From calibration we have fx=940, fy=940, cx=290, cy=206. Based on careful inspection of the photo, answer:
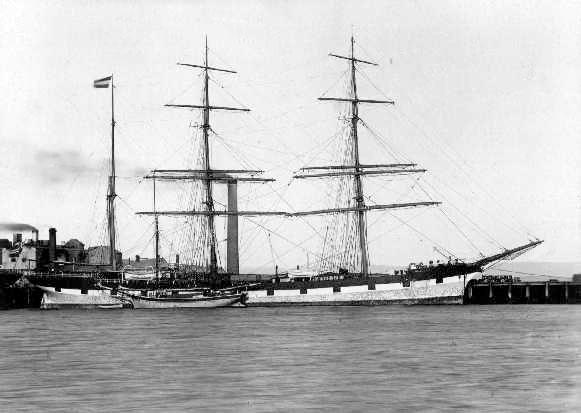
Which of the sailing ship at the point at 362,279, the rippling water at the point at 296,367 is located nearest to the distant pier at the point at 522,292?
the sailing ship at the point at 362,279

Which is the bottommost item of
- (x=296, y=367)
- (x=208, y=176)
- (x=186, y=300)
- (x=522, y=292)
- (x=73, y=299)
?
(x=296, y=367)

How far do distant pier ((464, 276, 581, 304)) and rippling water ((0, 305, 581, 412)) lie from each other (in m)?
35.7

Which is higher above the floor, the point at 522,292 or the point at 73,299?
the point at 73,299

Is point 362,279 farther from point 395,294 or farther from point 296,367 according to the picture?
point 296,367

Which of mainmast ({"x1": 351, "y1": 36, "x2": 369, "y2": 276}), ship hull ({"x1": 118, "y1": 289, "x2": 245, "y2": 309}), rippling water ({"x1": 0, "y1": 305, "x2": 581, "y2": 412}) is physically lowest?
Result: rippling water ({"x1": 0, "y1": 305, "x2": 581, "y2": 412})

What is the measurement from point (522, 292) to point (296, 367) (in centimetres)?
6642

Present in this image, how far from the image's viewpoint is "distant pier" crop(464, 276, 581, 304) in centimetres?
8788

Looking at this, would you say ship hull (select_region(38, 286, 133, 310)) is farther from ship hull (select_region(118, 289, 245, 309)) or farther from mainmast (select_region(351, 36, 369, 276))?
mainmast (select_region(351, 36, 369, 276))

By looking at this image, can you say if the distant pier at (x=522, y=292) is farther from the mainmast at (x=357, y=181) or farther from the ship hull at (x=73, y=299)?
the ship hull at (x=73, y=299)

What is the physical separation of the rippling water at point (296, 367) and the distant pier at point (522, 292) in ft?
117

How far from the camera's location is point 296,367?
2967cm

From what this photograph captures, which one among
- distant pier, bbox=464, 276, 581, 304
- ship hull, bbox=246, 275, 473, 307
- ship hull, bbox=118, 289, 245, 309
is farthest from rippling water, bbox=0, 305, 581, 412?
distant pier, bbox=464, 276, 581, 304

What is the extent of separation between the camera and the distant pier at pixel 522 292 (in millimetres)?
87875

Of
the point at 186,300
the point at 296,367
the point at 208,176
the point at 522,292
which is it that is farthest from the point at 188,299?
the point at 296,367
